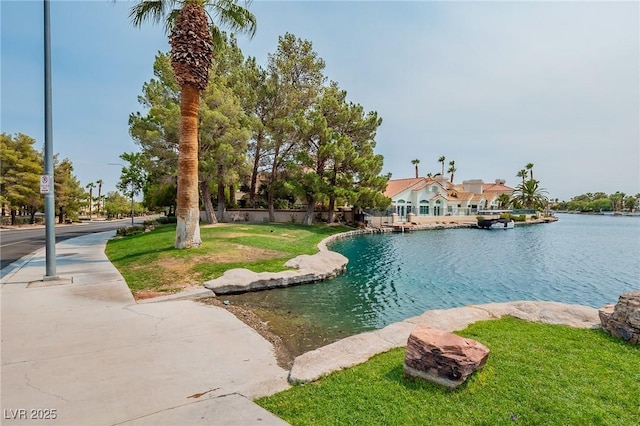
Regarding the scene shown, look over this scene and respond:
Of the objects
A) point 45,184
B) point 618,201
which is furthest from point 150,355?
point 618,201

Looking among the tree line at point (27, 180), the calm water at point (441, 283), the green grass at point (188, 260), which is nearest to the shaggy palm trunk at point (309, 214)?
the calm water at point (441, 283)

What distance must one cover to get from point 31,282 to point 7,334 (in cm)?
497

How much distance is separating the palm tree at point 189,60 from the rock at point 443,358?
1197 centimetres

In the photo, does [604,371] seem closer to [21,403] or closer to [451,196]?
[21,403]

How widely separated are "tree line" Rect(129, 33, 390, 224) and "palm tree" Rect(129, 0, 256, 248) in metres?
10.3

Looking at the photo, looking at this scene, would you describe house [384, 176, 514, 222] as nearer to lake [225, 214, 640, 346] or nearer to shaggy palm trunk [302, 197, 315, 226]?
shaggy palm trunk [302, 197, 315, 226]

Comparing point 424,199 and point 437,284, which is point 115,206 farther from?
point 437,284

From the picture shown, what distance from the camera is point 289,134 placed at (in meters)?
32.8

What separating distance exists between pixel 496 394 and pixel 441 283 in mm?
10739

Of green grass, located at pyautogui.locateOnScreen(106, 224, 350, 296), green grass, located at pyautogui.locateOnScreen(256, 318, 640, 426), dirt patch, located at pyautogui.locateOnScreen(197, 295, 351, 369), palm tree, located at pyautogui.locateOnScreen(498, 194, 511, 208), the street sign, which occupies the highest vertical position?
palm tree, located at pyautogui.locateOnScreen(498, 194, 511, 208)

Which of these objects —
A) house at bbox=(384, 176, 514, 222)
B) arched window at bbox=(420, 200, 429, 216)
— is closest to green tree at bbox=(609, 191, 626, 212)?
house at bbox=(384, 176, 514, 222)

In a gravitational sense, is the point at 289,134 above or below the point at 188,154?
above

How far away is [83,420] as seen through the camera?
3551mm

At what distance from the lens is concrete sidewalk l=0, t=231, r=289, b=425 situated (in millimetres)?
3715
